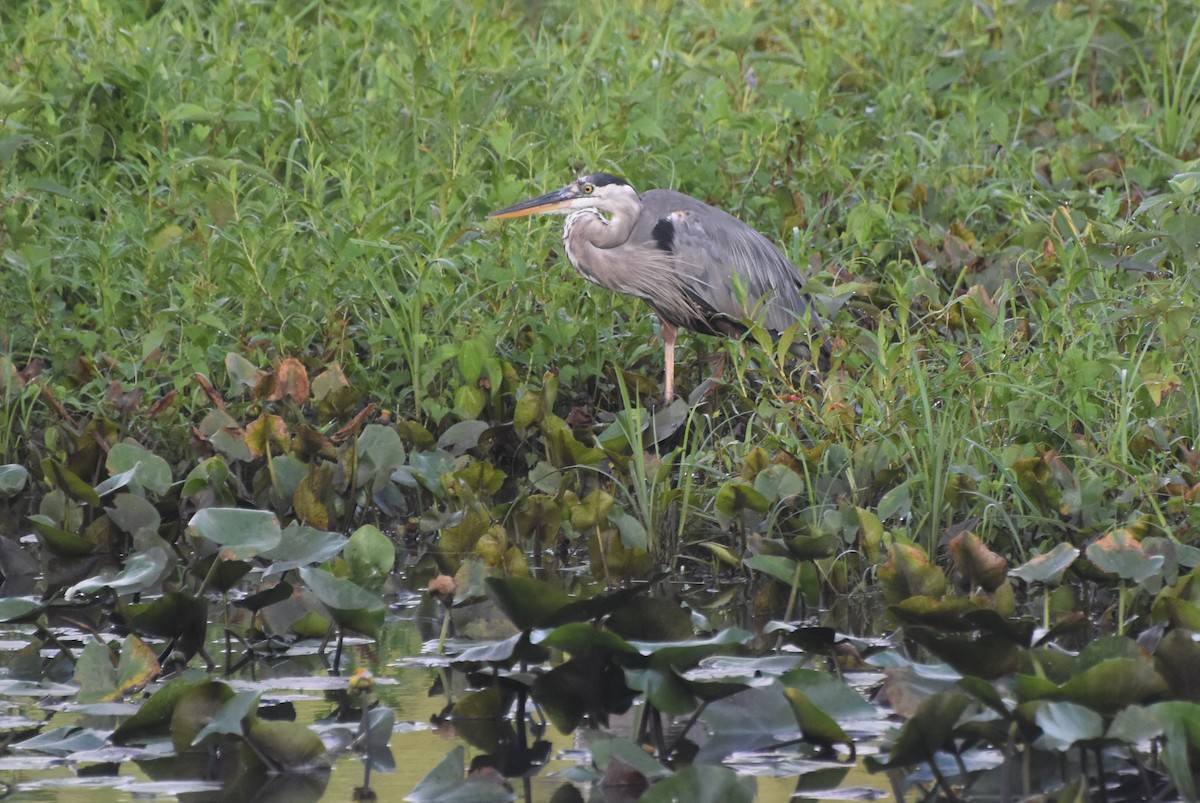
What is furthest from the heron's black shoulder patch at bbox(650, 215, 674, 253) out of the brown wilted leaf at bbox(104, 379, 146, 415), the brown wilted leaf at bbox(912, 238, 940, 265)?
the brown wilted leaf at bbox(104, 379, 146, 415)

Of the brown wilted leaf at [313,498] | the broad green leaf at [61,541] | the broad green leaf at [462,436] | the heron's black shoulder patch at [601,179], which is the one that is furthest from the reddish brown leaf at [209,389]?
the heron's black shoulder patch at [601,179]

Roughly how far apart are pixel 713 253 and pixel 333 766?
325cm

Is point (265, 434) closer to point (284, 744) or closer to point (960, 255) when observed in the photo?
point (284, 744)

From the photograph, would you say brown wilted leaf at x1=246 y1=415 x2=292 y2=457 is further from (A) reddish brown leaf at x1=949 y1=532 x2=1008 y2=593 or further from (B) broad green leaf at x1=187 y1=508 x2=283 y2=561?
(A) reddish brown leaf at x1=949 y1=532 x2=1008 y2=593

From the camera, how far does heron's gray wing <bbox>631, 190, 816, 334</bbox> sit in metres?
5.86

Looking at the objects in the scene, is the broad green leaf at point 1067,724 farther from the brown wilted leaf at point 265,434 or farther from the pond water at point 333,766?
the brown wilted leaf at point 265,434

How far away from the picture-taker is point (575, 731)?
3104 mm

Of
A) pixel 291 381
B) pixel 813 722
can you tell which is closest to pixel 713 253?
pixel 291 381

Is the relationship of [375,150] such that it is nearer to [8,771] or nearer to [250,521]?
[250,521]

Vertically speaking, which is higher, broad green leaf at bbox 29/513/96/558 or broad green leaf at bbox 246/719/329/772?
broad green leaf at bbox 29/513/96/558

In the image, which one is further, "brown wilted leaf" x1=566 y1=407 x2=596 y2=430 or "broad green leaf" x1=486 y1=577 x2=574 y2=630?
"brown wilted leaf" x1=566 y1=407 x2=596 y2=430

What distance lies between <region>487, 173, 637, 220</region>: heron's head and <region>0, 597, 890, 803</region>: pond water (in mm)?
2543

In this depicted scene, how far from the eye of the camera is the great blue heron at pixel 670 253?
584cm

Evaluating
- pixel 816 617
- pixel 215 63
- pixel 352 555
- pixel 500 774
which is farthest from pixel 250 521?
pixel 215 63
